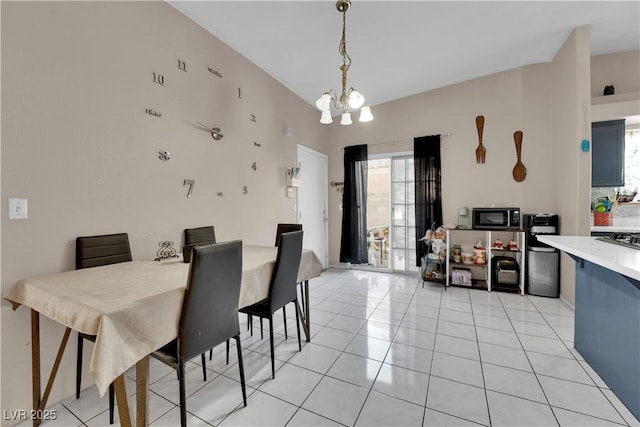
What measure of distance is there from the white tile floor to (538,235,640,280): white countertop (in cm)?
90

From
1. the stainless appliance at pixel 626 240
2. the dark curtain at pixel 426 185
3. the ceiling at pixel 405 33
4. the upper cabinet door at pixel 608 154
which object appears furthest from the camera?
the dark curtain at pixel 426 185

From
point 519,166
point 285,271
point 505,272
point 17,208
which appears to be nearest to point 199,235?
point 285,271

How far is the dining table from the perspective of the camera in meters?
1.01

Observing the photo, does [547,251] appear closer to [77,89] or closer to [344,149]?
[344,149]

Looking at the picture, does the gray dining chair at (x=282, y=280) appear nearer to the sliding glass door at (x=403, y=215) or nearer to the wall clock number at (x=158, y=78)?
the wall clock number at (x=158, y=78)

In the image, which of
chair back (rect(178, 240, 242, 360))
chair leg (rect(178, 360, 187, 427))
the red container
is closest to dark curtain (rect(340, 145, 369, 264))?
the red container

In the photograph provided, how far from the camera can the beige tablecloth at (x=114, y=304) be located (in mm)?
1005

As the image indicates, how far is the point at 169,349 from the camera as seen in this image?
1392mm

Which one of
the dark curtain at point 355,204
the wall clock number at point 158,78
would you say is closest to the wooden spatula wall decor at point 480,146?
the dark curtain at point 355,204

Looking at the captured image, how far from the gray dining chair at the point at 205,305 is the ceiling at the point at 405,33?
85.5 inches

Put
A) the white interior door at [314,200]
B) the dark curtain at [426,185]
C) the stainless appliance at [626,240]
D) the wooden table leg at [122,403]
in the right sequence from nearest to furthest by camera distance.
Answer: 1. the wooden table leg at [122,403]
2. the stainless appliance at [626,240]
3. the dark curtain at [426,185]
4. the white interior door at [314,200]

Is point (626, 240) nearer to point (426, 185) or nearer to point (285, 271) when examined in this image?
point (285, 271)

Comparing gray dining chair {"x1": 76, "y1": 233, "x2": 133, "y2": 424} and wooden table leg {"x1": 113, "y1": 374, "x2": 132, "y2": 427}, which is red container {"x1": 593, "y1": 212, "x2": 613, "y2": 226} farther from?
gray dining chair {"x1": 76, "y1": 233, "x2": 133, "y2": 424}

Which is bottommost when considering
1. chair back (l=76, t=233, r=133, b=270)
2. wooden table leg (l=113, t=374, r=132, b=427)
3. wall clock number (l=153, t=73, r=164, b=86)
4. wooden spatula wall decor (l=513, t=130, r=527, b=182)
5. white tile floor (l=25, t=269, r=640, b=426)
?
white tile floor (l=25, t=269, r=640, b=426)
